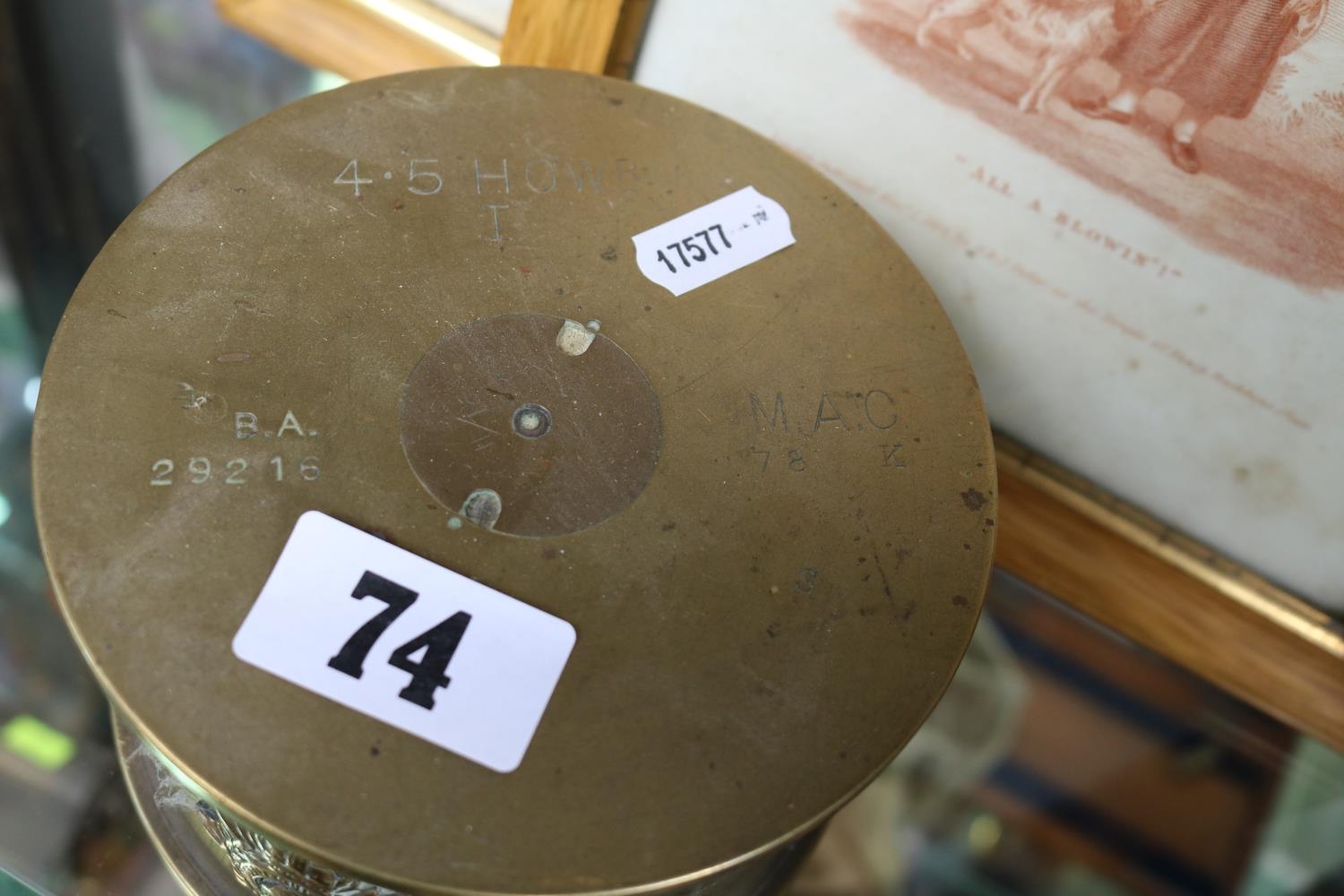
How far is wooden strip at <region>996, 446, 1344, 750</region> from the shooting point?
39.4 inches

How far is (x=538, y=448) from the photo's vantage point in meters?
0.73

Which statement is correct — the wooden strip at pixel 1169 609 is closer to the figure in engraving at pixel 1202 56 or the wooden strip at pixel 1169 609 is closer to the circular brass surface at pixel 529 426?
the figure in engraving at pixel 1202 56

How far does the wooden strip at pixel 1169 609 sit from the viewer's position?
1000mm

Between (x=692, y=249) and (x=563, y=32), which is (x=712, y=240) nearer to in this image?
(x=692, y=249)

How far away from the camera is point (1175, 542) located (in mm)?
1025

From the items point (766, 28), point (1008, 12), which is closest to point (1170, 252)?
point (1008, 12)

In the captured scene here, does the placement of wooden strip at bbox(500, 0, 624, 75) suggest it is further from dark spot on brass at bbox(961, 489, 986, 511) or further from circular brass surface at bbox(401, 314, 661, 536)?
dark spot on brass at bbox(961, 489, 986, 511)

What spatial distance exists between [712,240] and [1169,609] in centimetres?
55

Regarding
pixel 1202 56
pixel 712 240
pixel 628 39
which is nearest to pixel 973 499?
pixel 712 240

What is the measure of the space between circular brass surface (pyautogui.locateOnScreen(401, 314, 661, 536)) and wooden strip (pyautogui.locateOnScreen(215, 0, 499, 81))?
1.45 feet

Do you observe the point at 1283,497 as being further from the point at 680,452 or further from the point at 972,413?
the point at 680,452

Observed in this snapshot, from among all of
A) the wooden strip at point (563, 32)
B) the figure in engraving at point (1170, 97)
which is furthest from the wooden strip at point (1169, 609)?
the wooden strip at point (563, 32)

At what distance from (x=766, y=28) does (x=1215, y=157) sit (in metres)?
0.36

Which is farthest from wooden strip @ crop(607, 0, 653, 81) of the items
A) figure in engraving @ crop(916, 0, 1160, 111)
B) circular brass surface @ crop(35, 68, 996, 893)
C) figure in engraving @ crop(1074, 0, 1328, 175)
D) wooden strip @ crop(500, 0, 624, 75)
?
figure in engraving @ crop(1074, 0, 1328, 175)
